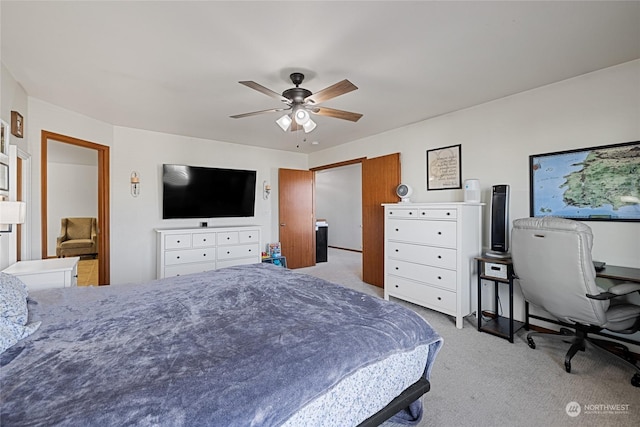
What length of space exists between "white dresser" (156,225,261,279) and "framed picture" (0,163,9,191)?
68.5 inches

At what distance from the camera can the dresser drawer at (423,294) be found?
3057 mm

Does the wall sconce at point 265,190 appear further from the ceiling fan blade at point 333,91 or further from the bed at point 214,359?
the bed at point 214,359

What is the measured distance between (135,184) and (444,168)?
4.47m

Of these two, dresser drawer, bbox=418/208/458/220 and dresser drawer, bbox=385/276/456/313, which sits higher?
dresser drawer, bbox=418/208/458/220

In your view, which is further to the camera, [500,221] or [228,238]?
[228,238]

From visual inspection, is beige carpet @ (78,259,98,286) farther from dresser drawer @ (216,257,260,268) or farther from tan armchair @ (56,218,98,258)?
dresser drawer @ (216,257,260,268)

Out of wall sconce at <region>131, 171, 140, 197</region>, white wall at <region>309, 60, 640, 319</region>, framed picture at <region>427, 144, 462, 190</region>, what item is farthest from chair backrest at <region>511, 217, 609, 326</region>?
wall sconce at <region>131, 171, 140, 197</region>

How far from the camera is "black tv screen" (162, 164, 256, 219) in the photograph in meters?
4.33

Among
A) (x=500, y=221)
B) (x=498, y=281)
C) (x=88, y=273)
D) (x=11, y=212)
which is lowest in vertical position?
(x=88, y=273)

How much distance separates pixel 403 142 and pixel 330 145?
160cm

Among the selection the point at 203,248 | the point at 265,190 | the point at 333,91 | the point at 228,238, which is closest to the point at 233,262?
the point at 228,238

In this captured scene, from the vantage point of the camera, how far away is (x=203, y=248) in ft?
14.0

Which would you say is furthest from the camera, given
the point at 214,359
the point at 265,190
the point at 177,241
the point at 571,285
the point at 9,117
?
the point at 265,190

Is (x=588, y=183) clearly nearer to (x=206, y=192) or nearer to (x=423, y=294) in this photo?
(x=423, y=294)
